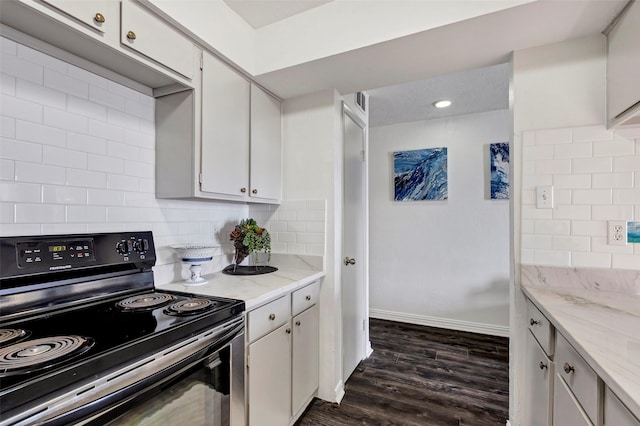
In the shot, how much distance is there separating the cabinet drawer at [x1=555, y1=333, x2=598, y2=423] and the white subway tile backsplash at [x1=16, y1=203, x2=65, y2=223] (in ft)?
6.33

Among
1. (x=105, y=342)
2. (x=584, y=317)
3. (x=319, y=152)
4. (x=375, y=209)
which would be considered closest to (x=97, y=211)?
(x=105, y=342)

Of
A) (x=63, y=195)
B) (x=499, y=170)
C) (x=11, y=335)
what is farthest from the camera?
(x=499, y=170)

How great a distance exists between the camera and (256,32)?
1834 millimetres

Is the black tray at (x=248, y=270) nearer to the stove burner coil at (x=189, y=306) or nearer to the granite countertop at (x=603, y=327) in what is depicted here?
the stove burner coil at (x=189, y=306)

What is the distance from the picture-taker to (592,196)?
1451 millimetres

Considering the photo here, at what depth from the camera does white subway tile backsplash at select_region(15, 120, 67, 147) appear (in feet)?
3.73

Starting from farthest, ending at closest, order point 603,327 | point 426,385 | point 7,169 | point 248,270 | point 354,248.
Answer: point 354,248 < point 426,385 < point 248,270 < point 7,169 < point 603,327

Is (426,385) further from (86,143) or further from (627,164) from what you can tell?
(86,143)

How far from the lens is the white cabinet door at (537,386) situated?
1.25m

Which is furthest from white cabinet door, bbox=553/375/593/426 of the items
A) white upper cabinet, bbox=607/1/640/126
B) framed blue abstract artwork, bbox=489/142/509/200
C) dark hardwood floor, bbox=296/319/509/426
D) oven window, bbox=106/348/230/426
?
framed blue abstract artwork, bbox=489/142/509/200

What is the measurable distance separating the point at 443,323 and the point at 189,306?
3039mm

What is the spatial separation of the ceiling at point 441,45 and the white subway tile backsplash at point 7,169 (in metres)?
1.25

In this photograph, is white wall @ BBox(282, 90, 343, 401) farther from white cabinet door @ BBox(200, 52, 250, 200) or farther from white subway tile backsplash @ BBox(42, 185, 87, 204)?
white subway tile backsplash @ BBox(42, 185, 87, 204)

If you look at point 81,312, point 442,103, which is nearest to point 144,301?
point 81,312
